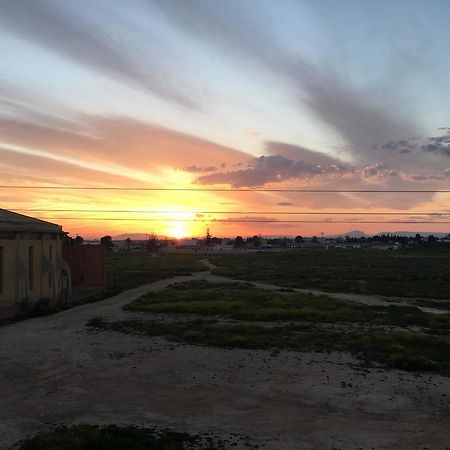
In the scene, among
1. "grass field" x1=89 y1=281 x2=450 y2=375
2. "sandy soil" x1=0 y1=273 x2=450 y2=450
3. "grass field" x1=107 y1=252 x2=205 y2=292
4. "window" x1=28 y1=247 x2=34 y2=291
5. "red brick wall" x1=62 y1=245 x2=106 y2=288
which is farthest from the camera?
"grass field" x1=107 y1=252 x2=205 y2=292

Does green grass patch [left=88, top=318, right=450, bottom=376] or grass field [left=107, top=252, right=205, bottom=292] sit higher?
grass field [left=107, top=252, right=205, bottom=292]

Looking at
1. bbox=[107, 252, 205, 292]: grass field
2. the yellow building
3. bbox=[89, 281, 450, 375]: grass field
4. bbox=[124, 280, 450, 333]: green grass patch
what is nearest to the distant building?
bbox=[107, 252, 205, 292]: grass field

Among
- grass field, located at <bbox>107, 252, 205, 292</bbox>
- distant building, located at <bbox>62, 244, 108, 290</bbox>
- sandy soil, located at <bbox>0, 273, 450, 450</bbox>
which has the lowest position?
sandy soil, located at <bbox>0, 273, 450, 450</bbox>

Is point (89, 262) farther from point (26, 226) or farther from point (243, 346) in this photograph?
point (243, 346)

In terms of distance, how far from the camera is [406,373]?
15.9 m

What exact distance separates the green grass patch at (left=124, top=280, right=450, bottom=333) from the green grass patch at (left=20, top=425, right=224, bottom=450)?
16.2 meters

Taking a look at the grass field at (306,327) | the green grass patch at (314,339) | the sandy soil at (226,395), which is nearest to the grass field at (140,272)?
the grass field at (306,327)

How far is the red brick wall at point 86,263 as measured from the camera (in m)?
42.7

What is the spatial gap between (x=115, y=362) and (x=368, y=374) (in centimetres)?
798

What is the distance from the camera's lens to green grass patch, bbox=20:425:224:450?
9.54 metres

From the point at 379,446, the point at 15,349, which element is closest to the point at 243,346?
the point at 15,349

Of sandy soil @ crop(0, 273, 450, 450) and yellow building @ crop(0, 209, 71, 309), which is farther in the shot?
yellow building @ crop(0, 209, 71, 309)

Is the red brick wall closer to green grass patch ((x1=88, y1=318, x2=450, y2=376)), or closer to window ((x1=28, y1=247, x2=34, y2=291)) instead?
window ((x1=28, y1=247, x2=34, y2=291))

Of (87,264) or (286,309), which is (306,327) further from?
(87,264)
